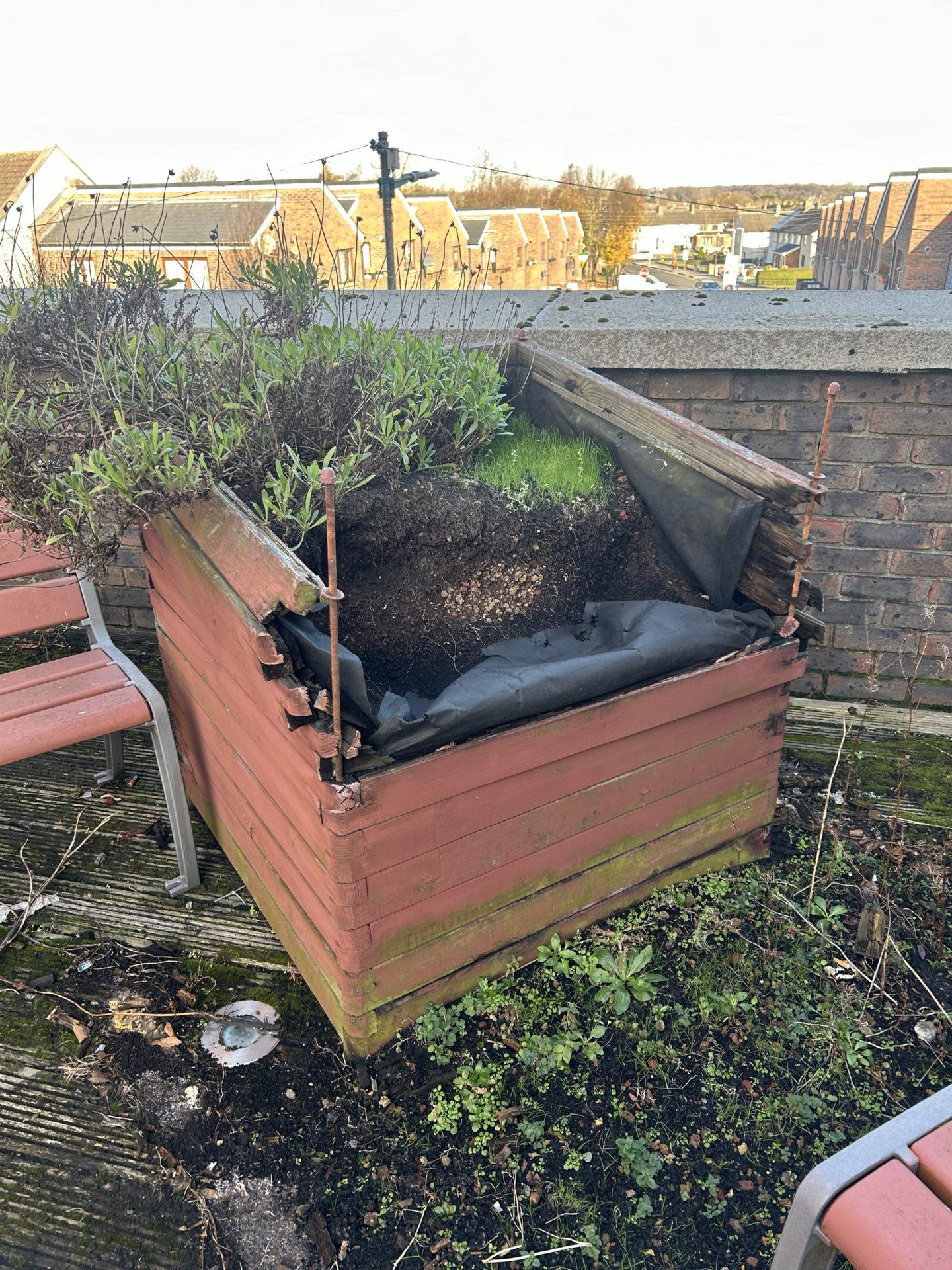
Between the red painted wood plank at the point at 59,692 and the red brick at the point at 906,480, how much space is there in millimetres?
2711

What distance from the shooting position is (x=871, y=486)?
3.11 meters

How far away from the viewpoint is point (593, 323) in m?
3.18

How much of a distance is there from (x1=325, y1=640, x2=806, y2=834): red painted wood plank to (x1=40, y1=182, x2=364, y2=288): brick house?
4.65 ft

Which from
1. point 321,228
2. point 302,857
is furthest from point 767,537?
point 321,228

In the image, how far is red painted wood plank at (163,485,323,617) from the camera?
156 centimetres

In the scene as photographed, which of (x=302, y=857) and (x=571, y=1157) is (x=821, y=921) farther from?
(x=302, y=857)

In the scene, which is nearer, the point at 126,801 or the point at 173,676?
the point at 173,676

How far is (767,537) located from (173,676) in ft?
5.90

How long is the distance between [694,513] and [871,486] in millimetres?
1222

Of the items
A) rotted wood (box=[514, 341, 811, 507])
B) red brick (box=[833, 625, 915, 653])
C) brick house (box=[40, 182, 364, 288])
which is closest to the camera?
rotted wood (box=[514, 341, 811, 507])

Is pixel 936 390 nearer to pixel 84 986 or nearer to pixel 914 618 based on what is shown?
pixel 914 618

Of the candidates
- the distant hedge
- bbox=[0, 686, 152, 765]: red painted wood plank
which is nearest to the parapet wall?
bbox=[0, 686, 152, 765]: red painted wood plank

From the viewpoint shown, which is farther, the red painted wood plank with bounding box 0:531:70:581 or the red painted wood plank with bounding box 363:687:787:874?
the red painted wood plank with bounding box 0:531:70:581

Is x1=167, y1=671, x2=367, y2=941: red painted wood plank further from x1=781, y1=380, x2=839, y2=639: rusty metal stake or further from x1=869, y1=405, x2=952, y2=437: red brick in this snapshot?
x1=869, y1=405, x2=952, y2=437: red brick
